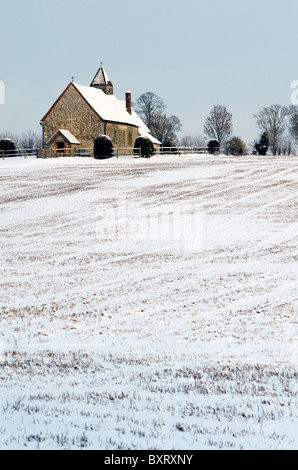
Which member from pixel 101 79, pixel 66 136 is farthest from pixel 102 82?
pixel 66 136

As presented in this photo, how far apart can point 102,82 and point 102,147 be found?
79.3 feet

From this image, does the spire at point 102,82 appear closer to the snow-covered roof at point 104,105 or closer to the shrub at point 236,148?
the snow-covered roof at point 104,105

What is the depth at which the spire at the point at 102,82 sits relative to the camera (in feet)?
278

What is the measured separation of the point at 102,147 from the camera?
2559 inches

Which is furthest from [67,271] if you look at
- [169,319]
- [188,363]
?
[188,363]

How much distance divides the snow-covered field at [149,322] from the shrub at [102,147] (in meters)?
28.2

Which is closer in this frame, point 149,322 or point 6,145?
point 149,322

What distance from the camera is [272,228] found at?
27.3 meters

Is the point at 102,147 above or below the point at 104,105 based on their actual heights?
below

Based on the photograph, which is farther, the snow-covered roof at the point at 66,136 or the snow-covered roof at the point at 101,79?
the snow-covered roof at the point at 101,79

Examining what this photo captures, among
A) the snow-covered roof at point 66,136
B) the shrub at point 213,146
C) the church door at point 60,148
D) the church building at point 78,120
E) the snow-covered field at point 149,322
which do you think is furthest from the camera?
the shrub at point 213,146

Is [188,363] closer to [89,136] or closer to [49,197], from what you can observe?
[49,197]

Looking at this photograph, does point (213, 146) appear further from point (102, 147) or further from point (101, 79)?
point (102, 147)

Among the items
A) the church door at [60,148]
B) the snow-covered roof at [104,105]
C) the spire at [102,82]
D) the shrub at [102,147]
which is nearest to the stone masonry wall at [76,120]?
the snow-covered roof at [104,105]
